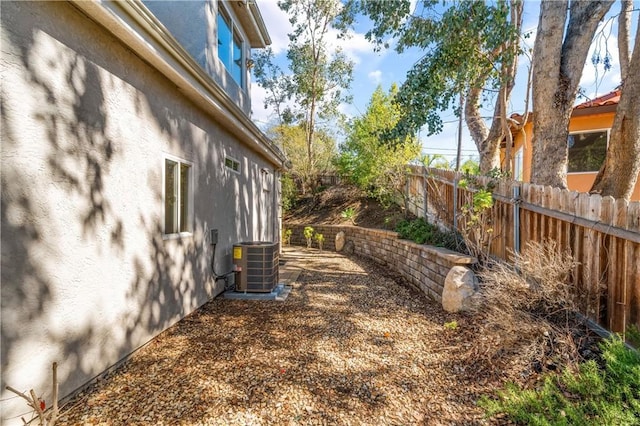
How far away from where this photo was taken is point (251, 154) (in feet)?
26.3

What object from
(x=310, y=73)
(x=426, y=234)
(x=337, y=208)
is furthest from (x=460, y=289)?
(x=310, y=73)

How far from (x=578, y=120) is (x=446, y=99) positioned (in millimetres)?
6604

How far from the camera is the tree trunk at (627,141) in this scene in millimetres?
4215

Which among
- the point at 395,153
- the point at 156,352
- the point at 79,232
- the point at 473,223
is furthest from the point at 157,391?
the point at 395,153

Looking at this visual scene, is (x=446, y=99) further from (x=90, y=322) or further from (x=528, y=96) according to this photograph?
(x=90, y=322)

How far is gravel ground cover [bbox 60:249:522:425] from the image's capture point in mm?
2535

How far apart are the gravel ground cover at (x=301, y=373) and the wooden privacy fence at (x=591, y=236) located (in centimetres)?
115

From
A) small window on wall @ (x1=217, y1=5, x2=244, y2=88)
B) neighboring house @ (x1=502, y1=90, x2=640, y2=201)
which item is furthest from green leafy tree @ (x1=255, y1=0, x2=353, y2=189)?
neighboring house @ (x1=502, y1=90, x2=640, y2=201)

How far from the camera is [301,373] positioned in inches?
124

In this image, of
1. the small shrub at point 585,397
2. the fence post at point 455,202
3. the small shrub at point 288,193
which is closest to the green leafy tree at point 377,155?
the small shrub at point 288,193

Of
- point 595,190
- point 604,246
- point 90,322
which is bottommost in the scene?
point 90,322

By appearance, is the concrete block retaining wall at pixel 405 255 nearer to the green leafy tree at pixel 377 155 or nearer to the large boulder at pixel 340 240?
the large boulder at pixel 340 240

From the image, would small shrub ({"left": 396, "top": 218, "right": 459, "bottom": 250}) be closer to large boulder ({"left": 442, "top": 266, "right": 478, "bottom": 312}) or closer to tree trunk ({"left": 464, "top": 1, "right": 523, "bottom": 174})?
large boulder ({"left": 442, "top": 266, "right": 478, "bottom": 312})

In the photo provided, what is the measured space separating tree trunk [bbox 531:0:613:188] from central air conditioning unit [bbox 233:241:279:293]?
4845 millimetres
